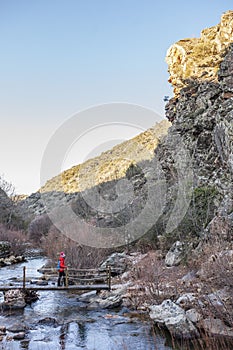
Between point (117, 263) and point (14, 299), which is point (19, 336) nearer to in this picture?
point (14, 299)

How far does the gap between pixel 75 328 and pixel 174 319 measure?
3070 mm

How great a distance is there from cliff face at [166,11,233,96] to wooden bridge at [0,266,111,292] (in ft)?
64.2

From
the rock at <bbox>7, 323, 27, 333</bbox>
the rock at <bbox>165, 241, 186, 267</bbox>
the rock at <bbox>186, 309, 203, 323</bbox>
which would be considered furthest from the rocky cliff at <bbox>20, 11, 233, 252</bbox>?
the rock at <bbox>7, 323, 27, 333</bbox>

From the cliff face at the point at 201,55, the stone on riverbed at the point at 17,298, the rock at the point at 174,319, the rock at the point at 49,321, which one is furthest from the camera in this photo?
the cliff face at the point at 201,55

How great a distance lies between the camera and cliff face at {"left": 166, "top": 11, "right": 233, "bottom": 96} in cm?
3266

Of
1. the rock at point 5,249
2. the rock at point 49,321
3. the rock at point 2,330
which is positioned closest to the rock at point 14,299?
the rock at point 49,321

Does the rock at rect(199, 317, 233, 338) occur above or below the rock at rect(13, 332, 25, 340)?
above

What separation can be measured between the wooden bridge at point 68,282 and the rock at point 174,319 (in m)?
3.97

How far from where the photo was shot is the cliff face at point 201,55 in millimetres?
32656

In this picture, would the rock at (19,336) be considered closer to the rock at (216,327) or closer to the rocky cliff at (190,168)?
the rock at (216,327)

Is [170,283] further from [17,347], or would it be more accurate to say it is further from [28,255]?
[28,255]

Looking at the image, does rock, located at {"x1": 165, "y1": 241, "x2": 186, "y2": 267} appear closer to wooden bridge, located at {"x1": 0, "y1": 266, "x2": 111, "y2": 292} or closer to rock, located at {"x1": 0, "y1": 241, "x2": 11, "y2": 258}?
wooden bridge, located at {"x1": 0, "y1": 266, "x2": 111, "y2": 292}

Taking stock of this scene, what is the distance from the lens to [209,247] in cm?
1480

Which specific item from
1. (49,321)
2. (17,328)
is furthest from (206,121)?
(17,328)
